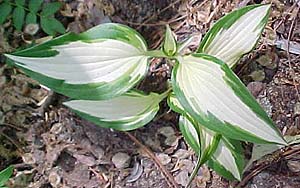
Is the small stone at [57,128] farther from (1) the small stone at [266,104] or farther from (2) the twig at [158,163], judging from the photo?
(1) the small stone at [266,104]

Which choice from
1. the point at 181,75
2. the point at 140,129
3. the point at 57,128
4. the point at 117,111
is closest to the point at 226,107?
the point at 181,75

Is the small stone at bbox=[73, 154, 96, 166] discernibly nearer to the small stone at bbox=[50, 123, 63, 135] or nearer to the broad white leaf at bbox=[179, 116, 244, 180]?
the small stone at bbox=[50, 123, 63, 135]

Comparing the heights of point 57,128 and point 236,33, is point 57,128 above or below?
below

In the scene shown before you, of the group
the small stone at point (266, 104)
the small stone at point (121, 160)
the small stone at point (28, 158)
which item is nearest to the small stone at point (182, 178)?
the small stone at point (121, 160)

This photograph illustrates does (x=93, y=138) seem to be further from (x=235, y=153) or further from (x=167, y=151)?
(x=235, y=153)

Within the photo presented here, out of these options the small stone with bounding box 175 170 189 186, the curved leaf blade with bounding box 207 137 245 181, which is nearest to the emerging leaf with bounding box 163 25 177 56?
the curved leaf blade with bounding box 207 137 245 181

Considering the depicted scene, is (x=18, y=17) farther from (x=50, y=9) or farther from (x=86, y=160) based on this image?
(x=86, y=160)
